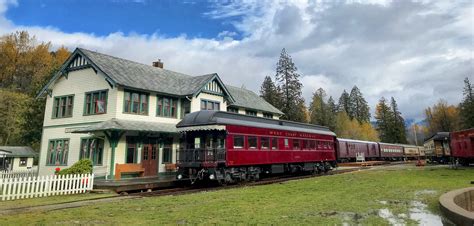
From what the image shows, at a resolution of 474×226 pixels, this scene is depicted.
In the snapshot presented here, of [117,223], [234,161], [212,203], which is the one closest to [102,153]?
[234,161]

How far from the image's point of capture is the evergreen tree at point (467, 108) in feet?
209

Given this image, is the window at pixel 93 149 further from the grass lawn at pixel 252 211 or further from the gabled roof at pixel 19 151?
the gabled roof at pixel 19 151

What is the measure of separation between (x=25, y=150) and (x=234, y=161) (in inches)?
1528

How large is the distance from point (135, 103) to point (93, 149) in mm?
4002

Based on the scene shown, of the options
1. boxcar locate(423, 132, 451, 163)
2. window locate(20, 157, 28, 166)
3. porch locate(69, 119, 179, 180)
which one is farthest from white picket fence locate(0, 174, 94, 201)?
boxcar locate(423, 132, 451, 163)

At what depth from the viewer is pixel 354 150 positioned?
41.3 metres

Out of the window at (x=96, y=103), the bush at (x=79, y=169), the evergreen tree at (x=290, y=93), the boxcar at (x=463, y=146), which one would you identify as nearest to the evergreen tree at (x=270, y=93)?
the evergreen tree at (x=290, y=93)

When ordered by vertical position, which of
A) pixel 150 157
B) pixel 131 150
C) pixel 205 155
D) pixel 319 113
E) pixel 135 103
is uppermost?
pixel 319 113

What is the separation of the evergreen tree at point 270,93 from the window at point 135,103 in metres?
37.5

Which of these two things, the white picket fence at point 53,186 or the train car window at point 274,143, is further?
the train car window at point 274,143

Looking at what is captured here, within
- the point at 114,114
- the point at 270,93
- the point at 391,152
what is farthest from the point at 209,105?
the point at 270,93

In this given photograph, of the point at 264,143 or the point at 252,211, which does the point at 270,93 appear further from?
the point at 252,211

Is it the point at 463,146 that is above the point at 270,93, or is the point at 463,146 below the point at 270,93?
below

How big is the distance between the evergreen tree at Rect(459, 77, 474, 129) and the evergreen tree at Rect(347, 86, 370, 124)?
82.0 feet
